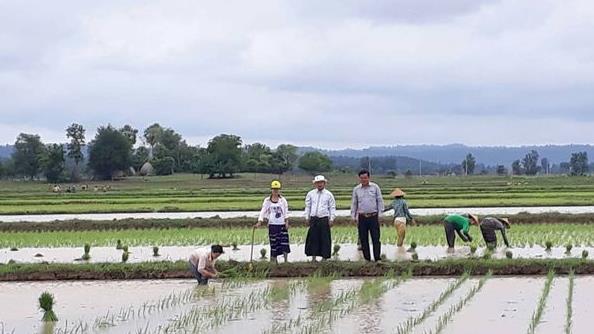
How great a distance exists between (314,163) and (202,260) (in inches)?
3119

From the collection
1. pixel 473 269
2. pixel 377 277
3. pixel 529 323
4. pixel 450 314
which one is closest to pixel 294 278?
pixel 377 277

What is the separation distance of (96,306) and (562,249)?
7.95 meters

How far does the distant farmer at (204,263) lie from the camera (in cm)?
1083

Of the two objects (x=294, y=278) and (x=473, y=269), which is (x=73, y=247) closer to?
(x=294, y=278)

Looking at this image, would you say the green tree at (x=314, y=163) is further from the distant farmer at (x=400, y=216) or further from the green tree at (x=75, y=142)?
the distant farmer at (x=400, y=216)

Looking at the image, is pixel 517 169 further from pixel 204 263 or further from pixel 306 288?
pixel 306 288

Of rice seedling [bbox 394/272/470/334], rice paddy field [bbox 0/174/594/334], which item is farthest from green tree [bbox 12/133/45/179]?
rice seedling [bbox 394/272/470/334]

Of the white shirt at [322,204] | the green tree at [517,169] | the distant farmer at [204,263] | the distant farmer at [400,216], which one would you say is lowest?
the distant farmer at [204,263]

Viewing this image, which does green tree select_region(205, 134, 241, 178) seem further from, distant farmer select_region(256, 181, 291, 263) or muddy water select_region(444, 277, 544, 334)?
muddy water select_region(444, 277, 544, 334)

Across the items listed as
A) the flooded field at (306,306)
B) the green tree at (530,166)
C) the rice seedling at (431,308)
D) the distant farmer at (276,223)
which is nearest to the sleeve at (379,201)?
the distant farmer at (276,223)

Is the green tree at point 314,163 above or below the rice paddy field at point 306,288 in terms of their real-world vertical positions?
above

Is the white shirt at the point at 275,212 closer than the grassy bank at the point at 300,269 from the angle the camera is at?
No

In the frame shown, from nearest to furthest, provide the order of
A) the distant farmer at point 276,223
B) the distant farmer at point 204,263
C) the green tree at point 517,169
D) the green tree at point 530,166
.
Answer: the distant farmer at point 204,263, the distant farmer at point 276,223, the green tree at point 517,169, the green tree at point 530,166

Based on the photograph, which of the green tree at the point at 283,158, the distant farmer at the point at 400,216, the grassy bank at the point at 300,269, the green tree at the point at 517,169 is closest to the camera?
the grassy bank at the point at 300,269
